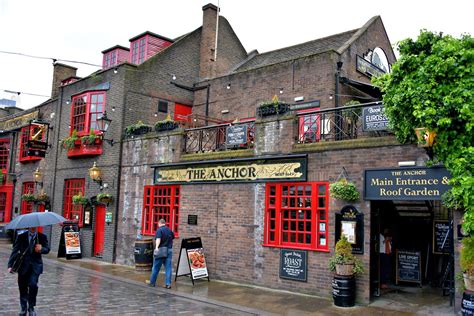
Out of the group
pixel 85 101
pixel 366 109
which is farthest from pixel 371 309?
pixel 85 101

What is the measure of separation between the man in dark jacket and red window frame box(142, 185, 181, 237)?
6391 millimetres

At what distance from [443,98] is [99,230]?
13719 mm

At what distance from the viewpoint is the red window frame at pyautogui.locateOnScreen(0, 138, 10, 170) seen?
25.6m

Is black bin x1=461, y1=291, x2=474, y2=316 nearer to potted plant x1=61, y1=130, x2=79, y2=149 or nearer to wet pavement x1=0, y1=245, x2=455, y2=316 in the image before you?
wet pavement x1=0, y1=245, x2=455, y2=316

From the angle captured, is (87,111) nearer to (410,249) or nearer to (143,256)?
(143,256)

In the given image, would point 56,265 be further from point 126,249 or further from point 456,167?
point 456,167

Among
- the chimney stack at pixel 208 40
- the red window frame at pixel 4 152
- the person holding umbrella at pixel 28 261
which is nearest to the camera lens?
the person holding umbrella at pixel 28 261

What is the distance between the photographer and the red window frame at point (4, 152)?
25.6 metres

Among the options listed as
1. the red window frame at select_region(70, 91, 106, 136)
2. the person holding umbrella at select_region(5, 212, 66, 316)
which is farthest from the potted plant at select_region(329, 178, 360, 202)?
the red window frame at select_region(70, 91, 106, 136)

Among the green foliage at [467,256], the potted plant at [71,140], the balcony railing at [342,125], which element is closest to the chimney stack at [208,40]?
the potted plant at [71,140]

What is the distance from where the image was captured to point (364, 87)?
49.4 ft

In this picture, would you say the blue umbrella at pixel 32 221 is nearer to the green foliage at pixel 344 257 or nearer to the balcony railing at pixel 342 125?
the green foliage at pixel 344 257

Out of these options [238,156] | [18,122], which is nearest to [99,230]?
[238,156]

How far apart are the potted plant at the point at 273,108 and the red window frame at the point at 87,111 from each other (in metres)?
8.32
